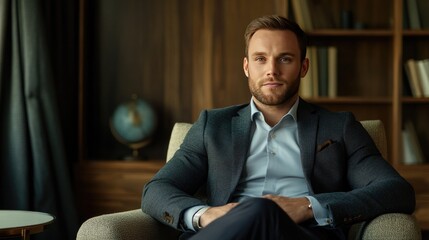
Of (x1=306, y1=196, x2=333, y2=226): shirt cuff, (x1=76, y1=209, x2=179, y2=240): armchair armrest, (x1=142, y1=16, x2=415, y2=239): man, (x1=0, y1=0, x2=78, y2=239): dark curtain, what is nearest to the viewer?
(x1=76, y1=209, x2=179, y2=240): armchair armrest

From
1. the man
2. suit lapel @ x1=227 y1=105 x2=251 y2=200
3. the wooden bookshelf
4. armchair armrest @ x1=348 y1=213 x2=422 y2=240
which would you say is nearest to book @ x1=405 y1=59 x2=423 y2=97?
the wooden bookshelf

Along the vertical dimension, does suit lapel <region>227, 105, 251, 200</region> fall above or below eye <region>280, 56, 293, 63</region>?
below

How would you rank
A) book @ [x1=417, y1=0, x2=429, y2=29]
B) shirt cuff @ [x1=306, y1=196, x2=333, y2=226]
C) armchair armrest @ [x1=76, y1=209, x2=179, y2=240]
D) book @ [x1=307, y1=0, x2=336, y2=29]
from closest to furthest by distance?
armchair armrest @ [x1=76, y1=209, x2=179, y2=240]
shirt cuff @ [x1=306, y1=196, x2=333, y2=226]
book @ [x1=417, y1=0, x2=429, y2=29]
book @ [x1=307, y1=0, x2=336, y2=29]

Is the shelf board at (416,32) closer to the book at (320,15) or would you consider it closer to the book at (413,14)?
the book at (413,14)

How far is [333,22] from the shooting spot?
429 centimetres

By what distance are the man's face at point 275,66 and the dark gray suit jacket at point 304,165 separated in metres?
0.10

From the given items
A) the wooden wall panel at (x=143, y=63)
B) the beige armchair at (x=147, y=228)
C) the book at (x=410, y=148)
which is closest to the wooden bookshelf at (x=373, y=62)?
the book at (x=410, y=148)

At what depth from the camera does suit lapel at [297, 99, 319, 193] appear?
2.51m

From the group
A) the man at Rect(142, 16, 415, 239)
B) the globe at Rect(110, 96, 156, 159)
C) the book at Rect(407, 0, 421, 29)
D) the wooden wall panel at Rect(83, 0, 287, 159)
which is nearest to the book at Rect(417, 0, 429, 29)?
the book at Rect(407, 0, 421, 29)

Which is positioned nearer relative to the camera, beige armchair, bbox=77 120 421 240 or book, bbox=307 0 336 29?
beige armchair, bbox=77 120 421 240

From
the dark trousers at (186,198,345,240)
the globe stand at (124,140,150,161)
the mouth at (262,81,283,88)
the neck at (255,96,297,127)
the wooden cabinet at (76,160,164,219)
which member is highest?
the mouth at (262,81,283,88)

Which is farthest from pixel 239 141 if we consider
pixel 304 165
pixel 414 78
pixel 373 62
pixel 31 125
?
pixel 373 62

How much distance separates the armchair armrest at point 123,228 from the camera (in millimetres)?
2162

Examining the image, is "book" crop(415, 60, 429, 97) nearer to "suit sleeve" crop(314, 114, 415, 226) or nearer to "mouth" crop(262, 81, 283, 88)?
"suit sleeve" crop(314, 114, 415, 226)
